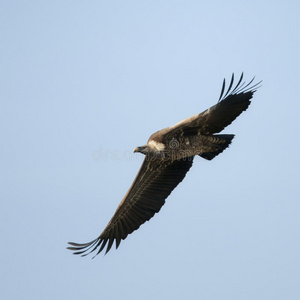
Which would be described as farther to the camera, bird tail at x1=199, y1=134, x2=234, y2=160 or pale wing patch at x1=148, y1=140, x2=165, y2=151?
pale wing patch at x1=148, y1=140, x2=165, y2=151

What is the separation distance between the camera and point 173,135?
12.3m

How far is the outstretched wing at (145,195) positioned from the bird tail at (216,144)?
0.74 metres

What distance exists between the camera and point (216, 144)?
1248cm

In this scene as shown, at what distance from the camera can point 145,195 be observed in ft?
44.3

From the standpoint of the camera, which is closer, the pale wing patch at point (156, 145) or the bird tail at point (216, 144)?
the bird tail at point (216, 144)

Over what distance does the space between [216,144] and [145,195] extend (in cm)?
Answer: 202

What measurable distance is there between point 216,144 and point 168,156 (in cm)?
101

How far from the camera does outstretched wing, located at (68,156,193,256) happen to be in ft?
43.3

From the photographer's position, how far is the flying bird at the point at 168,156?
39.3 ft

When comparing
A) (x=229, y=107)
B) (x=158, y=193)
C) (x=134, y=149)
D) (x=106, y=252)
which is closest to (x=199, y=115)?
(x=229, y=107)

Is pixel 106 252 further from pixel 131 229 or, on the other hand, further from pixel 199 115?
pixel 199 115

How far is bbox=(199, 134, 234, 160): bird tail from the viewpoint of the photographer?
12.4 meters

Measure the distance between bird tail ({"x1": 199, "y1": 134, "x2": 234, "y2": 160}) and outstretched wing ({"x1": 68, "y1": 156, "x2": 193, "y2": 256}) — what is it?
2.43 feet

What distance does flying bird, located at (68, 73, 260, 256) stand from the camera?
11969mm
